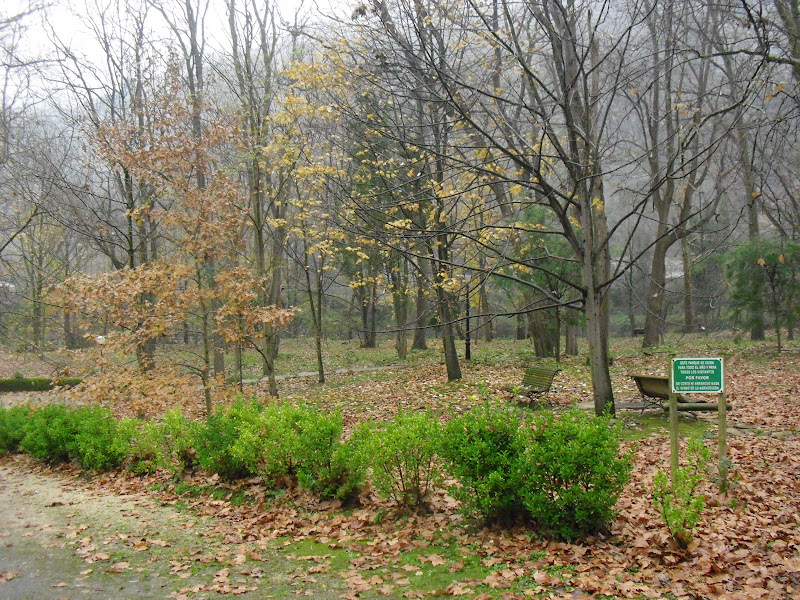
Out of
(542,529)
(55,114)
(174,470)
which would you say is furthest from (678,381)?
(55,114)

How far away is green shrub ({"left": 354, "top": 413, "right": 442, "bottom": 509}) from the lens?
5684 millimetres

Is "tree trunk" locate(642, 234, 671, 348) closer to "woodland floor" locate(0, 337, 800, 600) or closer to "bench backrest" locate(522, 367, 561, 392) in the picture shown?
"bench backrest" locate(522, 367, 561, 392)

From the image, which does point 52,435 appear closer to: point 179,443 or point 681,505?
point 179,443

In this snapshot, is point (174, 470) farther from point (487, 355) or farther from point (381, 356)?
point (381, 356)

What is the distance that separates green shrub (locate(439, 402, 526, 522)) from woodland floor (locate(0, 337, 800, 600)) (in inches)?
9.1

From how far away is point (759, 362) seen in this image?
1556 centimetres

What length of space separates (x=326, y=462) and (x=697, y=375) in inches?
144

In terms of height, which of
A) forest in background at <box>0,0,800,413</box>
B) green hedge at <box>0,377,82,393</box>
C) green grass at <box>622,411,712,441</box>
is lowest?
green hedge at <box>0,377,82,393</box>

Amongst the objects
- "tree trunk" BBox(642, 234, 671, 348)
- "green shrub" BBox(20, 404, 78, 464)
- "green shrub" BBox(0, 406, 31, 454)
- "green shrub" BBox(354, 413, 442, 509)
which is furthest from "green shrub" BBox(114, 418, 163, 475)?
"tree trunk" BBox(642, 234, 671, 348)

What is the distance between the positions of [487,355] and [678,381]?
629 inches

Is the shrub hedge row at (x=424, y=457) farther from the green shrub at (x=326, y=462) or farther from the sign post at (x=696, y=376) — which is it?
the sign post at (x=696, y=376)

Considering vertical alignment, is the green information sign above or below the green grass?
above

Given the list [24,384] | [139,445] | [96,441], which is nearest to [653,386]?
[139,445]

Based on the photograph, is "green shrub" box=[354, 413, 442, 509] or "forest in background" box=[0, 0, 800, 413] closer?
"green shrub" box=[354, 413, 442, 509]
